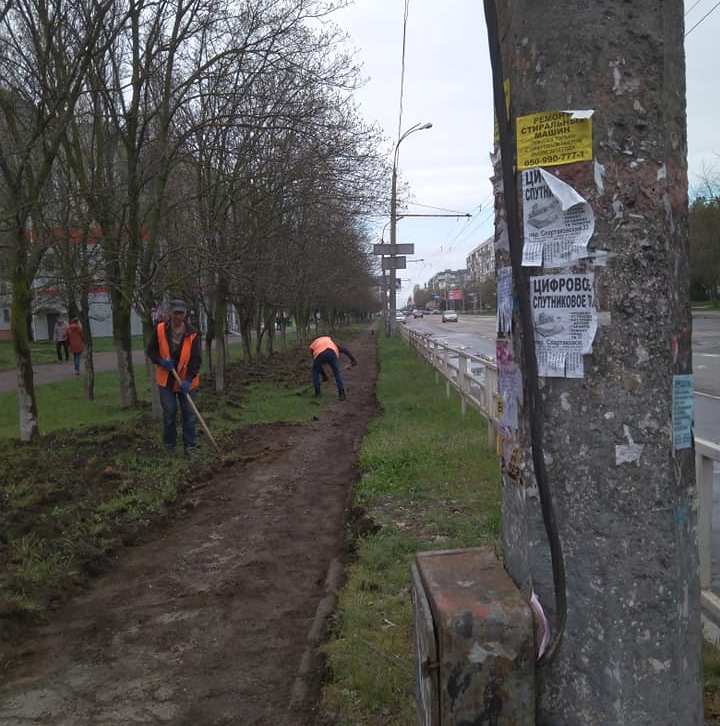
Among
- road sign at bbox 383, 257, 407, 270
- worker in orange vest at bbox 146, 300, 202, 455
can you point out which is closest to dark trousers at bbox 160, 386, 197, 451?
worker in orange vest at bbox 146, 300, 202, 455

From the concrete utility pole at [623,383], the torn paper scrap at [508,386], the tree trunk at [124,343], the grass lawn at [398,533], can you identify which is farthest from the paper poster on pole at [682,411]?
the tree trunk at [124,343]

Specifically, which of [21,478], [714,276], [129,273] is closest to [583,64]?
[21,478]

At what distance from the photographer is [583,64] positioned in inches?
67.1

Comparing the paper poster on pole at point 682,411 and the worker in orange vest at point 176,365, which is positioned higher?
the paper poster on pole at point 682,411

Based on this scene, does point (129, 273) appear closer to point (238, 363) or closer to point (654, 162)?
point (654, 162)

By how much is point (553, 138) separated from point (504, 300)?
0.42 m

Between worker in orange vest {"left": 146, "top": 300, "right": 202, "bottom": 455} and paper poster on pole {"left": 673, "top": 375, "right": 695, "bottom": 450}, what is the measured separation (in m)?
7.63

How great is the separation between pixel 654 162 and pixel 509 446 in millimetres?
760

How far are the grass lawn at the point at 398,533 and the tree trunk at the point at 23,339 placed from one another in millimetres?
4448

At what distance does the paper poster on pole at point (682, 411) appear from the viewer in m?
1.73

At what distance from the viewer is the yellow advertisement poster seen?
1.71 meters

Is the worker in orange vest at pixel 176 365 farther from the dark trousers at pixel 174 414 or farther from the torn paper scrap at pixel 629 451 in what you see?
the torn paper scrap at pixel 629 451

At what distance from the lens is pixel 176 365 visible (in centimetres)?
900

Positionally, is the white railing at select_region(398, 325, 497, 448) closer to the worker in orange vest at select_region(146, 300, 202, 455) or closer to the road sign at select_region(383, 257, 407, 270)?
the worker in orange vest at select_region(146, 300, 202, 455)
